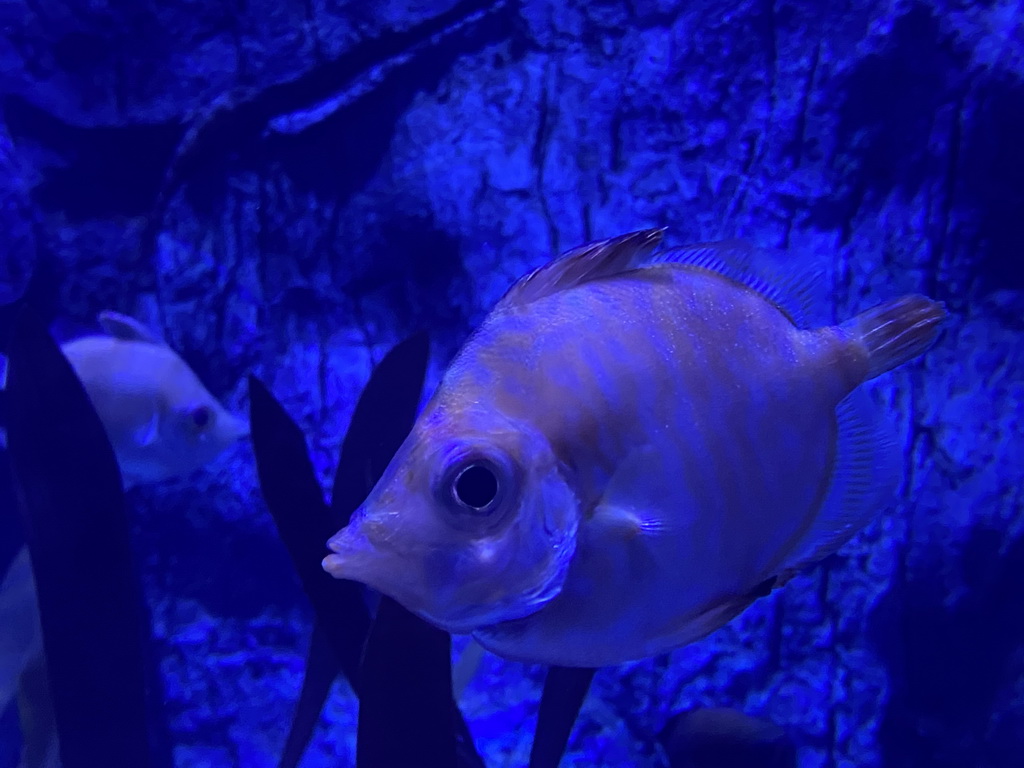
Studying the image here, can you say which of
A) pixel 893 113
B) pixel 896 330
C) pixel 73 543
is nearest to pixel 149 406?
pixel 73 543

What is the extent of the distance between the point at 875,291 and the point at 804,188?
530 millimetres

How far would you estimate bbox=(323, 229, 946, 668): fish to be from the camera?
70 centimetres

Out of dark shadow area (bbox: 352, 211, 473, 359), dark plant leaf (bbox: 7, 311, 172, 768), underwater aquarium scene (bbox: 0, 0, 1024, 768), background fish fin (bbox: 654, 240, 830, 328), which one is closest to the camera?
background fish fin (bbox: 654, 240, 830, 328)

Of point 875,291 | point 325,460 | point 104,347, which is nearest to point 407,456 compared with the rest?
point 104,347

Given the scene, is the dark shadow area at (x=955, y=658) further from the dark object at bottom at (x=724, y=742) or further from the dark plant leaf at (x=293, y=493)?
the dark plant leaf at (x=293, y=493)

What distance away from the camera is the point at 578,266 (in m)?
0.84

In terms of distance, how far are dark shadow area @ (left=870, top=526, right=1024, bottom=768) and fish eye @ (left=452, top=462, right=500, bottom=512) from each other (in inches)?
108

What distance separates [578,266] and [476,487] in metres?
0.30

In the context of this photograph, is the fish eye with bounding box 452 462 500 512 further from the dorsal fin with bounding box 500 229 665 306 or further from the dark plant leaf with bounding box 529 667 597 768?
the dark plant leaf with bounding box 529 667 597 768

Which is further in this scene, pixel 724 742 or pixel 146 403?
pixel 146 403

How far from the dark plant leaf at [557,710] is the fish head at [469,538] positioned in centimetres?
92

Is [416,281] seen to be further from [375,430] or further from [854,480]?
[854,480]

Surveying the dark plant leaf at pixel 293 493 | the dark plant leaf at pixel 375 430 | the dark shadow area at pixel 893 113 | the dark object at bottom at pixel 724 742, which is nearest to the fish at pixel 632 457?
the dark plant leaf at pixel 293 493

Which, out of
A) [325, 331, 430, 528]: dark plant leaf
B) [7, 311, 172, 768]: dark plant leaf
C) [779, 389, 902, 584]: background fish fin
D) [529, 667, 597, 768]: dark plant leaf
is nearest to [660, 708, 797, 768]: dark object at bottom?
[529, 667, 597, 768]: dark plant leaf
